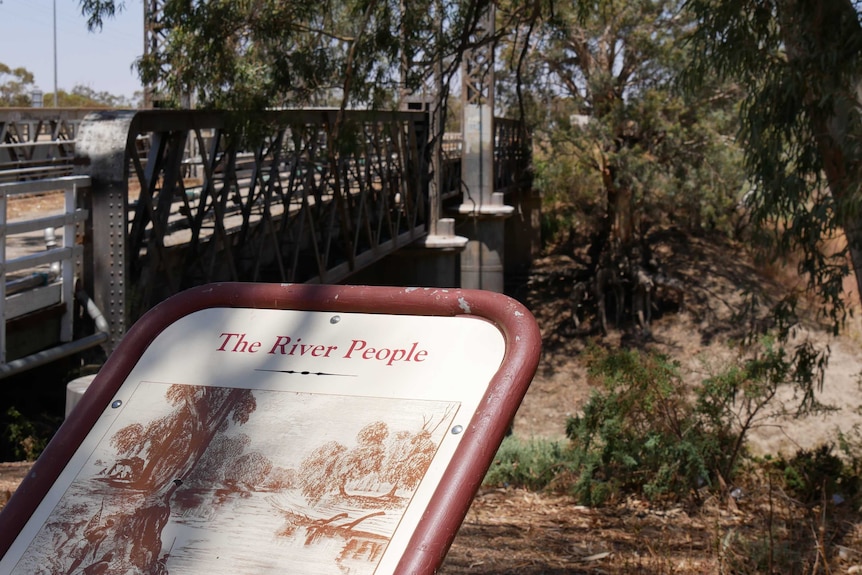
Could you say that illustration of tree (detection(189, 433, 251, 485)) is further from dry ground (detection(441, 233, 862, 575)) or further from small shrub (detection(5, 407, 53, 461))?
small shrub (detection(5, 407, 53, 461))

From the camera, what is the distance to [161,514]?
2279mm

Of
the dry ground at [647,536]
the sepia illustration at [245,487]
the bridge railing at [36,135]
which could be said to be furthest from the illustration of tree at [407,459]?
the bridge railing at [36,135]

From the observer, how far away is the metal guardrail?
6.59 m

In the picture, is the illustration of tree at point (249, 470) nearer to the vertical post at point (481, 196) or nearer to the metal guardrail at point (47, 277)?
the metal guardrail at point (47, 277)

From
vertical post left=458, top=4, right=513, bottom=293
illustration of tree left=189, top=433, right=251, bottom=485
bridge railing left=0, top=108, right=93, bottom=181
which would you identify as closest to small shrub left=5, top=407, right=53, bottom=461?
illustration of tree left=189, top=433, right=251, bottom=485

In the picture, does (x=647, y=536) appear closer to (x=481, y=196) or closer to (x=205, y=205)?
(x=205, y=205)

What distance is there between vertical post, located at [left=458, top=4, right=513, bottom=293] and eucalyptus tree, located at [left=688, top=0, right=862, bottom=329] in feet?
43.6

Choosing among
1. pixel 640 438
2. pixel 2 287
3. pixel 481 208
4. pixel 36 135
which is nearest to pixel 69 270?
pixel 2 287

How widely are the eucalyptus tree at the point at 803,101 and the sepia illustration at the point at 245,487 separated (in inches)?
212

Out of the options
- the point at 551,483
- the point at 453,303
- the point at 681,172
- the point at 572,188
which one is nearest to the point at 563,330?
the point at 572,188

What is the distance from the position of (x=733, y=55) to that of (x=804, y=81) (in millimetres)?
736

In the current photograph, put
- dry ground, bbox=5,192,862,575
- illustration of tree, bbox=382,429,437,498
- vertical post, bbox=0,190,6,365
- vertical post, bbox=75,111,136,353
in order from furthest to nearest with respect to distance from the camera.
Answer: vertical post, bbox=75,111,136,353
vertical post, bbox=0,190,6,365
dry ground, bbox=5,192,862,575
illustration of tree, bbox=382,429,437,498

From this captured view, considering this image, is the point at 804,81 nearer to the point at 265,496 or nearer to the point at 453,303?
the point at 453,303

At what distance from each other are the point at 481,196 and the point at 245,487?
21.1m
